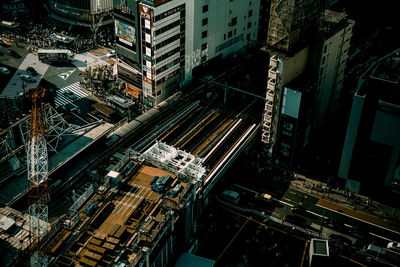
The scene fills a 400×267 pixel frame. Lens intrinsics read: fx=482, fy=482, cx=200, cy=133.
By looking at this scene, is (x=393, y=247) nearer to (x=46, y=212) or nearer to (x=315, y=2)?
(x=315, y=2)

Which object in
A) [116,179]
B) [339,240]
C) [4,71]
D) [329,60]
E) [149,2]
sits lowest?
[339,240]

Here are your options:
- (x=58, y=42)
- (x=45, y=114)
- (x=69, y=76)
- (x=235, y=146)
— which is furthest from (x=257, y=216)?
(x=58, y=42)

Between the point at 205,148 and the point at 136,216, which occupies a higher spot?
the point at 136,216

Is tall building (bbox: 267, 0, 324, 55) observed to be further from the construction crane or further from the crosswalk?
the crosswalk

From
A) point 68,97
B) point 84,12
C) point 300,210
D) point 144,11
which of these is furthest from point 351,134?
point 84,12

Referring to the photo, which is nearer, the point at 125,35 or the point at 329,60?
the point at 329,60

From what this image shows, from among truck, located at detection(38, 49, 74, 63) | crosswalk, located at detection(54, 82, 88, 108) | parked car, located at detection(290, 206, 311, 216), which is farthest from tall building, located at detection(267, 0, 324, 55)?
truck, located at detection(38, 49, 74, 63)

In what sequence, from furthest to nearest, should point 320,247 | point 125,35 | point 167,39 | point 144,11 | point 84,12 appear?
1. point 84,12
2. point 125,35
3. point 167,39
4. point 144,11
5. point 320,247

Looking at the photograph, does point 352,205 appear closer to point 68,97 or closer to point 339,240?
point 339,240

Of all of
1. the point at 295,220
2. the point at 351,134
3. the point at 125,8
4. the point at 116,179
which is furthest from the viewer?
the point at 125,8
